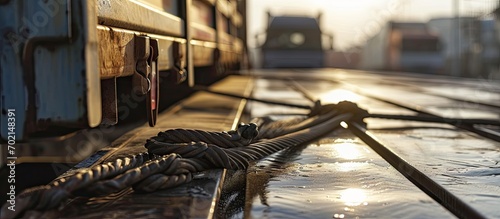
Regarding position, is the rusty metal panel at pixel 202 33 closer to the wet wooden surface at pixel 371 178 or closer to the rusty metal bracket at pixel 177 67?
the rusty metal bracket at pixel 177 67

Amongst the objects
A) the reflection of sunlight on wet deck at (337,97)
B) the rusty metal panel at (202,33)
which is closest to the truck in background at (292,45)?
the reflection of sunlight on wet deck at (337,97)

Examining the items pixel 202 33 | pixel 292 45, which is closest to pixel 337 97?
pixel 202 33

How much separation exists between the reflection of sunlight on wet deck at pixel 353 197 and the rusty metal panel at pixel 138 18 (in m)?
0.69

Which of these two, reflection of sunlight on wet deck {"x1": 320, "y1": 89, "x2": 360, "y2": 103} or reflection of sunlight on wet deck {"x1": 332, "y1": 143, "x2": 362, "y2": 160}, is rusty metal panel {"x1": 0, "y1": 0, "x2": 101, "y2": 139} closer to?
reflection of sunlight on wet deck {"x1": 332, "y1": 143, "x2": 362, "y2": 160}

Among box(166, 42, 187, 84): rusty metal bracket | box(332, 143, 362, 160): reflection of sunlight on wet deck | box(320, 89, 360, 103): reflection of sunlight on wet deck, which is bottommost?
box(320, 89, 360, 103): reflection of sunlight on wet deck

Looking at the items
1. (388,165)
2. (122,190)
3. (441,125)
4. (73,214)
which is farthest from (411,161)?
(441,125)

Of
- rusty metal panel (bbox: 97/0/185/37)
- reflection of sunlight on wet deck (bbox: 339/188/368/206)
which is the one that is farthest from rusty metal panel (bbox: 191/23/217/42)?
reflection of sunlight on wet deck (bbox: 339/188/368/206)

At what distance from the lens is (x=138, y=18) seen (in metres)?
2.01

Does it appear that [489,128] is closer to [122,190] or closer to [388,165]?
[388,165]

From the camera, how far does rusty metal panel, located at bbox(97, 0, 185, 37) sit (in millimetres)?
1642

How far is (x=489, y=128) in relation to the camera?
3109 millimetres

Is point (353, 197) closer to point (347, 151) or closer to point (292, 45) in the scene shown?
point (347, 151)

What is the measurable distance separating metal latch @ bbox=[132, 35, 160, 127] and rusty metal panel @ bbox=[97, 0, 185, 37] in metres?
0.06

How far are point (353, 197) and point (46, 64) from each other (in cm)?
71
